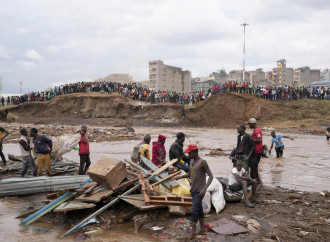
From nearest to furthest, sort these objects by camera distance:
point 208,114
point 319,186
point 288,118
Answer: point 319,186
point 288,118
point 208,114

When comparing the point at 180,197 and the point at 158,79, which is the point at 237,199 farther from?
the point at 158,79

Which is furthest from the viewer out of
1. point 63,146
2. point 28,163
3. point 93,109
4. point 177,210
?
point 93,109

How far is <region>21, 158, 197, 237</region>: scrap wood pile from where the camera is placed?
5.40 meters

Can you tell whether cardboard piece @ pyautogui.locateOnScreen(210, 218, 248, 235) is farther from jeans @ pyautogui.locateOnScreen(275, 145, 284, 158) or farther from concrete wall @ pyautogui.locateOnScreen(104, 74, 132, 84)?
concrete wall @ pyautogui.locateOnScreen(104, 74, 132, 84)

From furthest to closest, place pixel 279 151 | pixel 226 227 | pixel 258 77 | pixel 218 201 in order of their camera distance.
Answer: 1. pixel 258 77
2. pixel 279 151
3. pixel 218 201
4. pixel 226 227

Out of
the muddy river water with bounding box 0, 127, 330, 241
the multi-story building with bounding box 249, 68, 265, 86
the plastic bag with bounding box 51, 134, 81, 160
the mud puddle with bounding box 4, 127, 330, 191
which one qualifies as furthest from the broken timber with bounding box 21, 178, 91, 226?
the multi-story building with bounding box 249, 68, 265, 86

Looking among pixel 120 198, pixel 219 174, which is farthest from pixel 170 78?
pixel 120 198

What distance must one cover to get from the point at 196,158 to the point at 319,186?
17.0 ft

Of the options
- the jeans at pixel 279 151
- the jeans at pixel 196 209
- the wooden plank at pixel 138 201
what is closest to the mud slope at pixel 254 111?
the jeans at pixel 279 151

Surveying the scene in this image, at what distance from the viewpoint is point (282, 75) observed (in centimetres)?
7712

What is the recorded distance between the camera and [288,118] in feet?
103

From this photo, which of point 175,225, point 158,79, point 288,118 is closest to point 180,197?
point 175,225

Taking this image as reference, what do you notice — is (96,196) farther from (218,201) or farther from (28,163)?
(28,163)

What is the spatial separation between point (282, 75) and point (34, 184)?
78.2 metres
